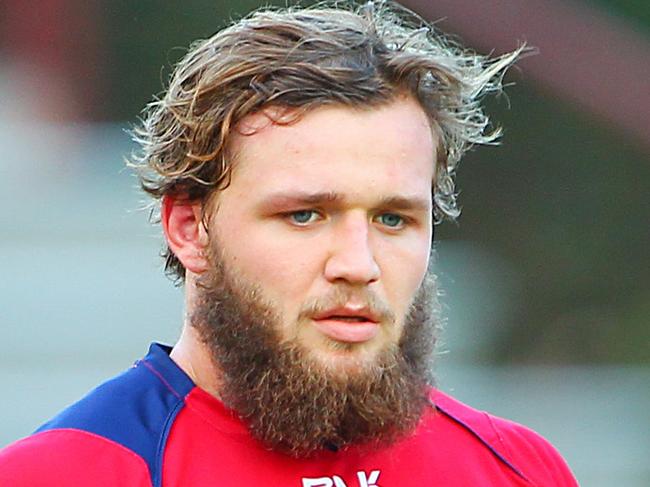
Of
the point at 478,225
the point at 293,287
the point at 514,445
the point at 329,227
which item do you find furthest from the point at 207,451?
the point at 478,225

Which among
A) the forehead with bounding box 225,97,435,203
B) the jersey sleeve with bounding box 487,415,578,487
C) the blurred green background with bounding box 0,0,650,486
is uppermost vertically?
the forehead with bounding box 225,97,435,203

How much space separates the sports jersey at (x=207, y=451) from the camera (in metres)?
2.25

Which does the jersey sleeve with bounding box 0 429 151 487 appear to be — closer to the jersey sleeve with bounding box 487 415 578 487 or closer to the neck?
the neck

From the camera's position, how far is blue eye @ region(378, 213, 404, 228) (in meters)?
2.37

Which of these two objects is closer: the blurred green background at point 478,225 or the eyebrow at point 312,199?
the eyebrow at point 312,199

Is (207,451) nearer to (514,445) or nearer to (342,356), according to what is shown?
(342,356)

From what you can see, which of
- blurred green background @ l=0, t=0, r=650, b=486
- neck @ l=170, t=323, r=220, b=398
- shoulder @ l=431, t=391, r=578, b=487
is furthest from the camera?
blurred green background @ l=0, t=0, r=650, b=486

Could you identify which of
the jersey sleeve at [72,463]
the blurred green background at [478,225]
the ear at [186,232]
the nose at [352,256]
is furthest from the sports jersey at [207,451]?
the blurred green background at [478,225]

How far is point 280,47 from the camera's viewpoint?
245 centimetres

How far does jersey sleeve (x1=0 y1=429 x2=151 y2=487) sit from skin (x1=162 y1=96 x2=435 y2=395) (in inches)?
12.4

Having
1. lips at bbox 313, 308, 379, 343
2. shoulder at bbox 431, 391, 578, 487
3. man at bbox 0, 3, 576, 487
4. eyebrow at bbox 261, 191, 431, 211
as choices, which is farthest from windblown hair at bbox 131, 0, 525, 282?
shoulder at bbox 431, 391, 578, 487

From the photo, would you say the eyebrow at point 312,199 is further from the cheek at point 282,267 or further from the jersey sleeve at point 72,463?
the jersey sleeve at point 72,463

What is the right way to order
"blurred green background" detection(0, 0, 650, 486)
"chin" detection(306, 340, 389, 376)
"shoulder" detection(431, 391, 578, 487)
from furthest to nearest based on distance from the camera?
"blurred green background" detection(0, 0, 650, 486) → "shoulder" detection(431, 391, 578, 487) → "chin" detection(306, 340, 389, 376)

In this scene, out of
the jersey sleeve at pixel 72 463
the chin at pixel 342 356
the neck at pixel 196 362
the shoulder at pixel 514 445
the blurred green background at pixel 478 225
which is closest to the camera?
the jersey sleeve at pixel 72 463
